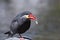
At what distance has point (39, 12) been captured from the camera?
1.10 meters

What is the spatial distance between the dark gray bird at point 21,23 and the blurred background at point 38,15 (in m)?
0.04

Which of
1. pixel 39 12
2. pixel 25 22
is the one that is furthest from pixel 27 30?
pixel 39 12

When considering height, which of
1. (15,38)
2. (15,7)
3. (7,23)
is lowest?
(15,38)

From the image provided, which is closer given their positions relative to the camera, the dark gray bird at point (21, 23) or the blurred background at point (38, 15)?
the dark gray bird at point (21, 23)

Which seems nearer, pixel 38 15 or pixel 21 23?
pixel 21 23

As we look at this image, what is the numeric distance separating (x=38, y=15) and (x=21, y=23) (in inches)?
7.7

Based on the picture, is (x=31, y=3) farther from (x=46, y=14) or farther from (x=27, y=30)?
(x=27, y=30)

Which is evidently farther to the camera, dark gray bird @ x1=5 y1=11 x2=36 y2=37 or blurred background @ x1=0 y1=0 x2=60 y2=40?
blurred background @ x1=0 y1=0 x2=60 y2=40

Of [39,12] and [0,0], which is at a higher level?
[0,0]

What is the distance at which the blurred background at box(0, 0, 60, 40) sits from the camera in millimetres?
1031

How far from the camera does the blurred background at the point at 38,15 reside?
3.38 ft

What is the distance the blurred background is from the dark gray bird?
0.04 metres

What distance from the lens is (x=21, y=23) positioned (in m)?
0.92

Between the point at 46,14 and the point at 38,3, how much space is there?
10 cm
